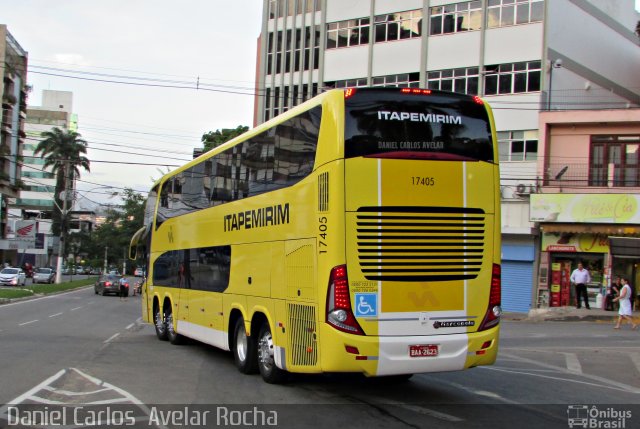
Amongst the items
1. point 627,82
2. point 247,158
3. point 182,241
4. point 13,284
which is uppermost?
point 627,82

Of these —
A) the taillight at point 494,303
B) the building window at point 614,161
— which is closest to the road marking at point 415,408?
the taillight at point 494,303

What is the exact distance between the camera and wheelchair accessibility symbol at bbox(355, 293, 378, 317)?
789cm

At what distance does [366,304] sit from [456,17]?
31523mm

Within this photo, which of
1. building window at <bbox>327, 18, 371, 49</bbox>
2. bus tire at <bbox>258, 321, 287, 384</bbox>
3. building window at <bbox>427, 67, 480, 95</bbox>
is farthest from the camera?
building window at <bbox>327, 18, 371, 49</bbox>

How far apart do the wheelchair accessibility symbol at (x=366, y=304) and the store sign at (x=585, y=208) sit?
23366mm

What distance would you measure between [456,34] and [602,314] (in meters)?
17.7

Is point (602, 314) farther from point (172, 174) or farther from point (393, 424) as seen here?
point (393, 424)

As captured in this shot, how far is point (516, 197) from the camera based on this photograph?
31938 millimetres

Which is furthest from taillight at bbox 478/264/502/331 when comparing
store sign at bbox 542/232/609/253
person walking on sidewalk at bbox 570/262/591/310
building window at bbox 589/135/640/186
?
building window at bbox 589/135/640/186

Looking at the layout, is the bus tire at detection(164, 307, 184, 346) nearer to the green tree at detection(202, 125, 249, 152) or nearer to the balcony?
the balcony

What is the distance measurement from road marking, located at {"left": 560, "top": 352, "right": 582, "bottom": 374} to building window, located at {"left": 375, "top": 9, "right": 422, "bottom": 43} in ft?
86.3

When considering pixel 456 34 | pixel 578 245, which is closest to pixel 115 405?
pixel 578 245

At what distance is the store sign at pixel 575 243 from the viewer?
29.1 meters

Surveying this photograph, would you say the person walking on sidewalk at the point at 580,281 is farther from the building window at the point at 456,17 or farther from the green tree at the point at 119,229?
the green tree at the point at 119,229
